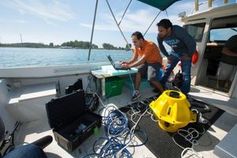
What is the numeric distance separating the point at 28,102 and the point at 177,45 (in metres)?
2.32

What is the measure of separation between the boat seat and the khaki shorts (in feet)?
10.4

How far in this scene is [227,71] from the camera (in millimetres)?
2717

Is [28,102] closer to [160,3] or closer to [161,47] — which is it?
[161,47]

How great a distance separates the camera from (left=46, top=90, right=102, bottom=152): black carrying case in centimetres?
128

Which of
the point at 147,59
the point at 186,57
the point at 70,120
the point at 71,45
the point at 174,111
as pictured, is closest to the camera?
the point at 174,111

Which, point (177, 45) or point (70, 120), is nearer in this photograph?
point (70, 120)

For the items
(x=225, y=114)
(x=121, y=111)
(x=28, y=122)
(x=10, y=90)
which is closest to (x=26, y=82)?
(x=10, y=90)

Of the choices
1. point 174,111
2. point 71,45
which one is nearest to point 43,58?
point 71,45

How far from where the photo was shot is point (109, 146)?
1.34 m

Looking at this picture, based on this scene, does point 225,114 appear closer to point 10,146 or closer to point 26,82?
point 10,146

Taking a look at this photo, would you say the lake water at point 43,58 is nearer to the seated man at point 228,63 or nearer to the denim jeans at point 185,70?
the denim jeans at point 185,70

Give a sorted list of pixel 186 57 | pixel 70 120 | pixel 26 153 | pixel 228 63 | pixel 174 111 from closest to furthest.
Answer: pixel 26 153 < pixel 174 111 < pixel 70 120 < pixel 186 57 < pixel 228 63

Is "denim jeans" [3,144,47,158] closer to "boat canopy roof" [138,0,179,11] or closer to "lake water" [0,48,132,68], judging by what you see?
"lake water" [0,48,132,68]

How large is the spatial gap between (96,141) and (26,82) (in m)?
1.39
